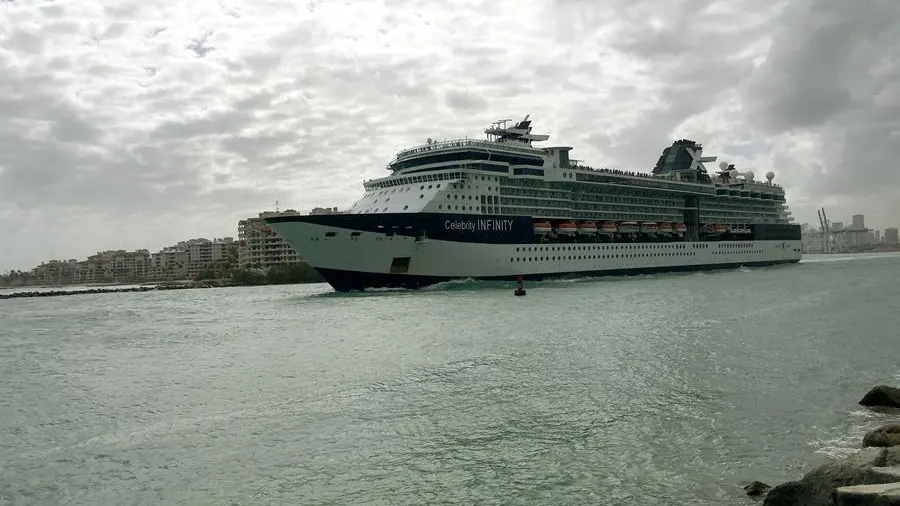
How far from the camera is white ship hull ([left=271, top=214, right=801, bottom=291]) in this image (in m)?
40.7

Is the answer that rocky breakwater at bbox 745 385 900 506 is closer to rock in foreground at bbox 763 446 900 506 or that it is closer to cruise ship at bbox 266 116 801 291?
rock in foreground at bbox 763 446 900 506

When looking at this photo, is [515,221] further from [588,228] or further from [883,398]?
[883,398]

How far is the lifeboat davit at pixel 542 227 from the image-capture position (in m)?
51.0

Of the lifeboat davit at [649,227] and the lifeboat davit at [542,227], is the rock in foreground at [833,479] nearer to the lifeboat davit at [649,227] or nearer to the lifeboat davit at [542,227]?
the lifeboat davit at [542,227]

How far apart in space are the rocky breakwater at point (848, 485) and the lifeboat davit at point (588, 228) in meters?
48.8

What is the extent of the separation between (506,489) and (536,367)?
331 inches

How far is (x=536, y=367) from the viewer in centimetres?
1677

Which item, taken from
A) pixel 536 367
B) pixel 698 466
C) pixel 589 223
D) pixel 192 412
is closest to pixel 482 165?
pixel 589 223

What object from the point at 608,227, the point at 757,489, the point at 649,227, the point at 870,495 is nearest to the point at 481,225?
the point at 608,227

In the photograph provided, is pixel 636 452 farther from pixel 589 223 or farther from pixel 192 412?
pixel 589 223

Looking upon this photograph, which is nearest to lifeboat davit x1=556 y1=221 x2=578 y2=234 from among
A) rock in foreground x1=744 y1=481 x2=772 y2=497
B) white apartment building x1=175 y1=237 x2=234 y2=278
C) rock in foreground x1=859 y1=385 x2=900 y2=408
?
rock in foreground x1=859 y1=385 x2=900 y2=408

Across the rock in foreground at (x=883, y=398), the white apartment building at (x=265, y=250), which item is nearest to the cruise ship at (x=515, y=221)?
the rock in foreground at (x=883, y=398)

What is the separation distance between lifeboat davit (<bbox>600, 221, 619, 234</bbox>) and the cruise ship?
154 millimetres

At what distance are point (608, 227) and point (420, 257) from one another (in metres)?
23.6
